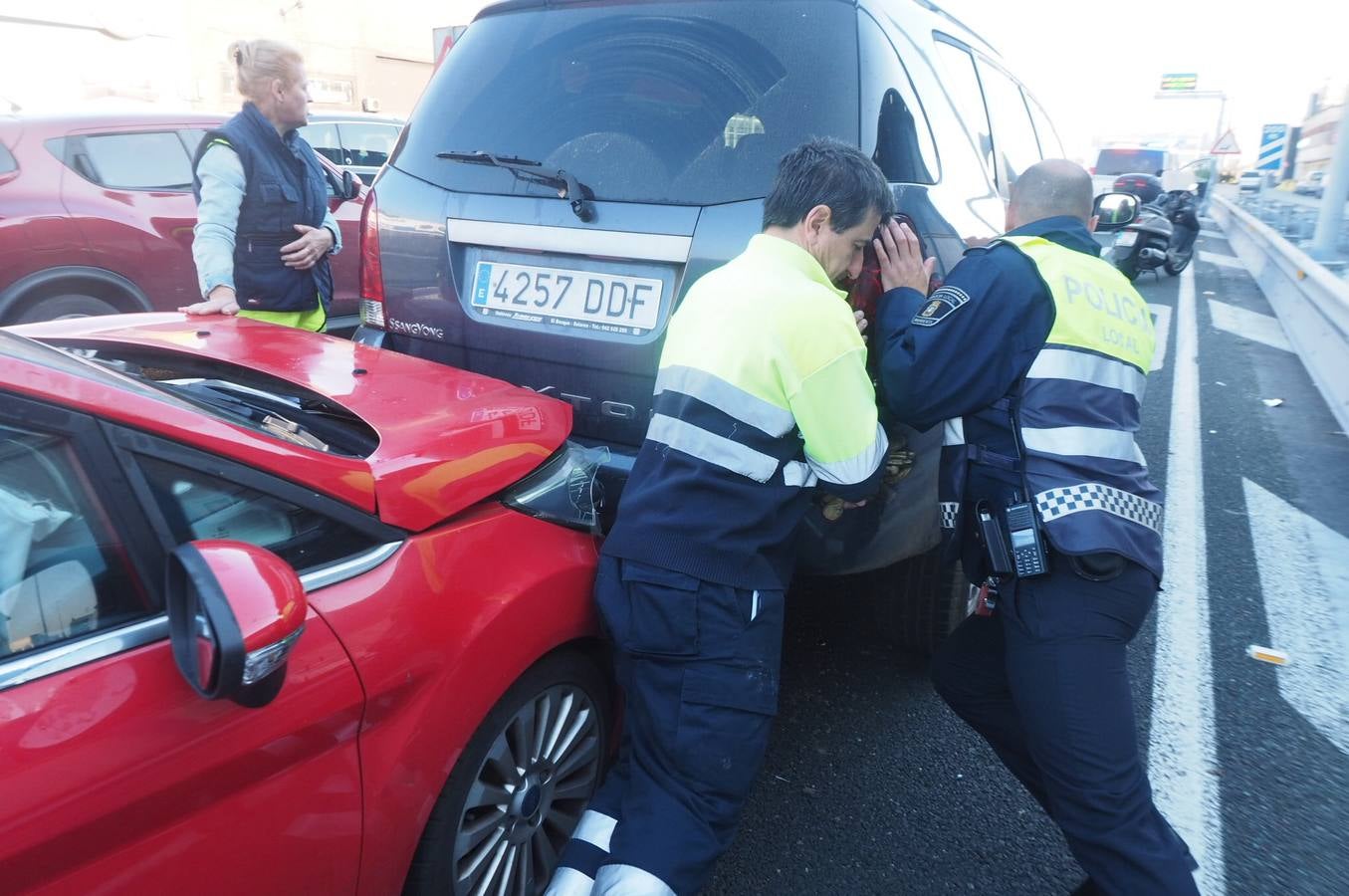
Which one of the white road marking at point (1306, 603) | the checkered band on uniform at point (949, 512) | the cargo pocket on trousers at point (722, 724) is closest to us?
the cargo pocket on trousers at point (722, 724)

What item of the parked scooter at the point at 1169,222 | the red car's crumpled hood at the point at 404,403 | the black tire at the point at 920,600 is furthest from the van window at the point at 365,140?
the parked scooter at the point at 1169,222

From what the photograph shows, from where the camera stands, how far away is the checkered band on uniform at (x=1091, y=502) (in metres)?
1.85

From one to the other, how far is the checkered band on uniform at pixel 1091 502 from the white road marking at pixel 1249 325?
8.39 meters

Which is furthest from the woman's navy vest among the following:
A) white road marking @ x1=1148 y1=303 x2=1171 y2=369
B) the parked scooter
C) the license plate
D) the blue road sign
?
the blue road sign

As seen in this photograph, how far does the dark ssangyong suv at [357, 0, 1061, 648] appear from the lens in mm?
2400

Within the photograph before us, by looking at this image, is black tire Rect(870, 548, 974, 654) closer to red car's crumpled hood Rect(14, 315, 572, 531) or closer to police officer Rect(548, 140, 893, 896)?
police officer Rect(548, 140, 893, 896)

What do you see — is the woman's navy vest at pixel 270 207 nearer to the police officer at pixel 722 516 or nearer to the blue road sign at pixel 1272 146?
the police officer at pixel 722 516

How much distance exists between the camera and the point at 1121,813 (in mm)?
1805

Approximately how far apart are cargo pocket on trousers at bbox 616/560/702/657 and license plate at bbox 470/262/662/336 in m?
0.81

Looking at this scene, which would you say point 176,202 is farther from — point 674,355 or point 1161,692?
point 1161,692

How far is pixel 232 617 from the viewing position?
1.16m

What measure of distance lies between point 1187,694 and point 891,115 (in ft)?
7.11

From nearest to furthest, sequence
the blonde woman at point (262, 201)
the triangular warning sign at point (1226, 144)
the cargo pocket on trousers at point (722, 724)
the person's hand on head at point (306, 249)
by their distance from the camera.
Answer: the cargo pocket on trousers at point (722, 724), the blonde woman at point (262, 201), the person's hand on head at point (306, 249), the triangular warning sign at point (1226, 144)

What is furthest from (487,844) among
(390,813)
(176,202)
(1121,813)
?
(176,202)
